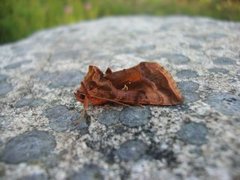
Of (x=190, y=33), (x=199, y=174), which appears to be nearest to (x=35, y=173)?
(x=199, y=174)

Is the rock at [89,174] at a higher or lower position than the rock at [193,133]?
lower

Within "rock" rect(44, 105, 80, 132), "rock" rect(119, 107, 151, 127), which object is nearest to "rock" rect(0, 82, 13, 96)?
"rock" rect(44, 105, 80, 132)

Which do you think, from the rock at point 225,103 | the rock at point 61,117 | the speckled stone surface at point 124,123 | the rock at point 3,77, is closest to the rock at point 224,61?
the speckled stone surface at point 124,123

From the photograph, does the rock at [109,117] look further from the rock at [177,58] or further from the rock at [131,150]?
the rock at [177,58]

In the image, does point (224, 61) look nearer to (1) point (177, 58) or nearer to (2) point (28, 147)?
(1) point (177, 58)

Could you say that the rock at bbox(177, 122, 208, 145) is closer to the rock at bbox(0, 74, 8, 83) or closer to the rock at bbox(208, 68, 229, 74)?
the rock at bbox(208, 68, 229, 74)

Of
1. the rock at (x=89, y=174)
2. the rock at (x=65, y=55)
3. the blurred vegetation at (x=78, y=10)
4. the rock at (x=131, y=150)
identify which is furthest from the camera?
the blurred vegetation at (x=78, y=10)
